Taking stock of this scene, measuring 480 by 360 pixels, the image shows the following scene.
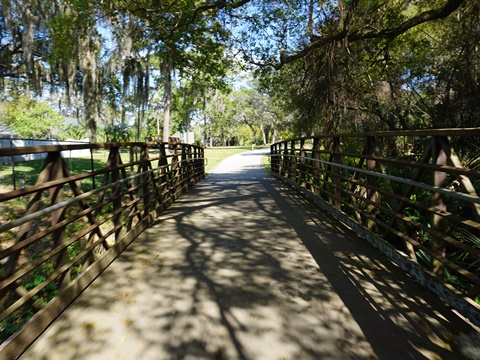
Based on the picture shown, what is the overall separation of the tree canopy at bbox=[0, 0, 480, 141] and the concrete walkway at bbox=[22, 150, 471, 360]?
5.79 metres

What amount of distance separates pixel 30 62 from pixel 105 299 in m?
13.2

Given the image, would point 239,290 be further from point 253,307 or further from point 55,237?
point 55,237

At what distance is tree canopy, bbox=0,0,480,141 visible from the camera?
815cm

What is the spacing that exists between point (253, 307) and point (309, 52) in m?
9.39

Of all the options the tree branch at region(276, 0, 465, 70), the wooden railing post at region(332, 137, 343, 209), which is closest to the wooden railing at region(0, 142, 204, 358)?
the wooden railing post at region(332, 137, 343, 209)

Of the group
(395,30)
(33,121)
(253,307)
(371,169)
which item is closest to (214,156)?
(33,121)

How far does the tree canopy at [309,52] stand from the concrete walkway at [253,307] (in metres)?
5.79

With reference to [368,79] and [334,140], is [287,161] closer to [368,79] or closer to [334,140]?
[368,79]

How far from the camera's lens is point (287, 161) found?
10922 mm

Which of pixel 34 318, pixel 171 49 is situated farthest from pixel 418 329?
pixel 171 49

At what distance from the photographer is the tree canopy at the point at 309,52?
815 cm

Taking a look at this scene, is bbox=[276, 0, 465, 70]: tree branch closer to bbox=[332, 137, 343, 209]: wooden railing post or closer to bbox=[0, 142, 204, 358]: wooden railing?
bbox=[332, 137, 343, 209]: wooden railing post

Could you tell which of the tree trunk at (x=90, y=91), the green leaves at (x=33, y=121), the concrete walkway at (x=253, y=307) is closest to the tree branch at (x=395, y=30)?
the concrete walkway at (x=253, y=307)

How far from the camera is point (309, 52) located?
1034 centimetres
